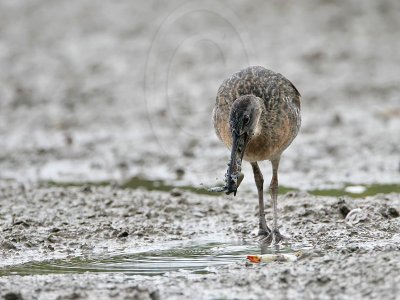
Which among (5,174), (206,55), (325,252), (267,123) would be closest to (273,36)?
(206,55)

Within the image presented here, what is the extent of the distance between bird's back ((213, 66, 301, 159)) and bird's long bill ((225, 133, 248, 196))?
0.51 m

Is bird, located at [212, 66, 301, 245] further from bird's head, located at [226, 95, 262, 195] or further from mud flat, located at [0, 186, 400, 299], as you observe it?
mud flat, located at [0, 186, 400, 299]

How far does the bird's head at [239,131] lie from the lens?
9.00 metres

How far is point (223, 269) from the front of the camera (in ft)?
26.8

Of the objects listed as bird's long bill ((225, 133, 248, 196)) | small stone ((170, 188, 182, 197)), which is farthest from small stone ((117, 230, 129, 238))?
small stone ((170, 188, 182, 197))

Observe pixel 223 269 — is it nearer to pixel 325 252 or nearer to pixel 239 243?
pixel 325 252

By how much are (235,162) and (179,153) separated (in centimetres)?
602

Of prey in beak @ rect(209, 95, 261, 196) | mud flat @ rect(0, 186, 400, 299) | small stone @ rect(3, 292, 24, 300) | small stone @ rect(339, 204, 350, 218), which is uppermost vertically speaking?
prey in beak @ rect(209, 95, 261, 196)

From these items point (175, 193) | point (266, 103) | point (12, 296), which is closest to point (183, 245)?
point (266, 103)

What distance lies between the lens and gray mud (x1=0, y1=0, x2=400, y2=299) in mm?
7953

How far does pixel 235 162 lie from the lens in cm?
910

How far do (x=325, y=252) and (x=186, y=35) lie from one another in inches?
554

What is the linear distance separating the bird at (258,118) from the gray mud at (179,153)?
33.5 inches

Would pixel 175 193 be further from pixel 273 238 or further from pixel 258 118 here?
pixel 258 118
